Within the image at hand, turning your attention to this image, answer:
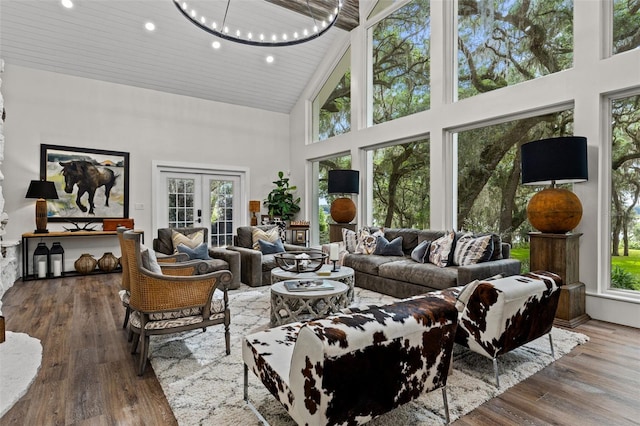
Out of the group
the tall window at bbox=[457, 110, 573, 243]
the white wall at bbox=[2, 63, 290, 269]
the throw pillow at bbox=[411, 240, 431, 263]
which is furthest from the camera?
the white wall at bbox=[2, 63, 290, 269]

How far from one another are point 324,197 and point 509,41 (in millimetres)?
4352

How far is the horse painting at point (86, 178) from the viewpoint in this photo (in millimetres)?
5934

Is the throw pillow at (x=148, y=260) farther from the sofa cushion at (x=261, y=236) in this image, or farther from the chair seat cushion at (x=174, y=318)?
the sofa cushion at (x=261, y=236)

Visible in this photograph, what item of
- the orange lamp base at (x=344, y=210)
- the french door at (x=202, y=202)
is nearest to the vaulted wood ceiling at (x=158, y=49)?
the french door at (x=202, y=202)

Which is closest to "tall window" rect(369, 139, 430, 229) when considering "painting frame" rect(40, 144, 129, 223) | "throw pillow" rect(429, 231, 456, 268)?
"throw pillow" rect(429, 231, 456, 268)

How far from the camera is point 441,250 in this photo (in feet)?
13.6

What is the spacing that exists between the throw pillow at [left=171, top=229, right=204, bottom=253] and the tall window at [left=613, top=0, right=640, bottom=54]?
521 cm

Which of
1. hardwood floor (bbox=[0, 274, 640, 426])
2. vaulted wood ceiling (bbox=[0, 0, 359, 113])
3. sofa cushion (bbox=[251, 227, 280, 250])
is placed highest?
vaulted wood ceiling (bbox=[0, 0, 359, 113])

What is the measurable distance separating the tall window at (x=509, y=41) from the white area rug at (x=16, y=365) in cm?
536

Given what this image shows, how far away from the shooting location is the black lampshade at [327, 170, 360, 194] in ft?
19.5

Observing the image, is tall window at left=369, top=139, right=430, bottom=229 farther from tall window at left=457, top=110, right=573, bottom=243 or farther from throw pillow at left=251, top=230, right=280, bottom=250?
throw pillow at left=251, top=230, right=280, bottom=250

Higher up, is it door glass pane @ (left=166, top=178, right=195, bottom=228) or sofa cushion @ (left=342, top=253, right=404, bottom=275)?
door glass pane @ (left=166, top=178, right=195, bottom=228)

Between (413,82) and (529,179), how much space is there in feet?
9.24

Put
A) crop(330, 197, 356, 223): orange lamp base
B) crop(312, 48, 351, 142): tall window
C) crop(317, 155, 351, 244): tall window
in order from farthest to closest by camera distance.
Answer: crop(317, 155, 351, 244): tall window < crop(312, 48, 351, 142): tall window < crop(330, 197, 356, 223): orange lamp base
